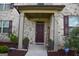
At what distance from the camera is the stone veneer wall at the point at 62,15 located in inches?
157

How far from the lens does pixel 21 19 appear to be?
174 inches

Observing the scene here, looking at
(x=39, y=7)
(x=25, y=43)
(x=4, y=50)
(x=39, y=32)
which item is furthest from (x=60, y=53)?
(x=39, y=7)

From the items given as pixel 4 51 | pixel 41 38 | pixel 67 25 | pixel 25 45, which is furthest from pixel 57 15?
pixel 4 51

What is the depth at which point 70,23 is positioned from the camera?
4.12m

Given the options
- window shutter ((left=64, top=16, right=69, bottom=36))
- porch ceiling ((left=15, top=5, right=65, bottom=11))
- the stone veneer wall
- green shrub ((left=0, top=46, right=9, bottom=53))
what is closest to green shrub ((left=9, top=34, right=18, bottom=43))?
green shrub ((left=0, top=46, right=9, bottom=53))

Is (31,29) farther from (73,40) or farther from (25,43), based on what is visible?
(73,40)

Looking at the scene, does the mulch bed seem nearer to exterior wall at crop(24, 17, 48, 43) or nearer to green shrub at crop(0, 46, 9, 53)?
exterior wall at crop(24, 17, 48, 43)

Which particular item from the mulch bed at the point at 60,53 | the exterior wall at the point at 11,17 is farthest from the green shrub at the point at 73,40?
the exterior wall at the point at 11,17

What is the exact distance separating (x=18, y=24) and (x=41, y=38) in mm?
650

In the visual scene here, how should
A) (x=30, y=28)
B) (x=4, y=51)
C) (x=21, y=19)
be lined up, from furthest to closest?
(x=21, y=19) < (x=30, y=28) < (x=4, y=51)

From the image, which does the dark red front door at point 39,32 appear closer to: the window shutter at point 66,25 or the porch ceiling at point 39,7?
the porch ceiling at point 39,7

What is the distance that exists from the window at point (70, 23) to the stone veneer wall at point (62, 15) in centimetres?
7

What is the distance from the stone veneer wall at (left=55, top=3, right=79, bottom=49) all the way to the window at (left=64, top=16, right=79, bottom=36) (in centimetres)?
7

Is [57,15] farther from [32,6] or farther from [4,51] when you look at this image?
[4,51]
